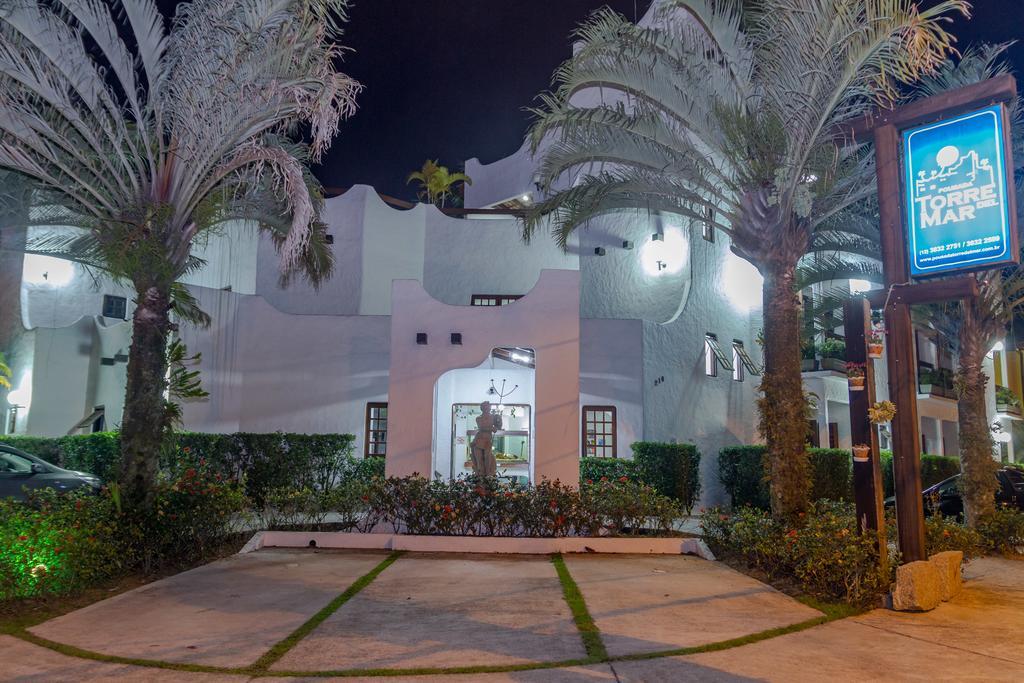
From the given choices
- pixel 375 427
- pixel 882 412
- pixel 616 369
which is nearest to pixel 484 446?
pixel 616 369

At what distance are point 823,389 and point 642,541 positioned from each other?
42.3ft

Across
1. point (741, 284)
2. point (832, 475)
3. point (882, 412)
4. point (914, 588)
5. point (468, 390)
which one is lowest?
point (914, 588)

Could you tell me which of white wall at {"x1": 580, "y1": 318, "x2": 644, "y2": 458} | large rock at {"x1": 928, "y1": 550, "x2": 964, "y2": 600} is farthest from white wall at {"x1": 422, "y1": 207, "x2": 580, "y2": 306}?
large rock at {"x1": 928, "y1": 550, "x2": 964, "y2": 600}

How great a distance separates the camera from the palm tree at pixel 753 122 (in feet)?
30.9

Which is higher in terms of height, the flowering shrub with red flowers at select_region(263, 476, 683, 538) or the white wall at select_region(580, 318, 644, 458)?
the white wall at select_region(580, 318, 644, 458)

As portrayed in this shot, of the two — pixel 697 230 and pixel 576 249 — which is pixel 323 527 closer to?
pixel 576 249

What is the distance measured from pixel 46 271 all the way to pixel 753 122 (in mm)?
16869

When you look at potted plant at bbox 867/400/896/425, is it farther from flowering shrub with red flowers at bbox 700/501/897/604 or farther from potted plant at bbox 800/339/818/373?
potted plant at bbox 800/339/818/373

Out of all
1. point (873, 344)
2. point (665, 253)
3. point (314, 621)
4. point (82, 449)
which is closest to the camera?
point (314, 621)

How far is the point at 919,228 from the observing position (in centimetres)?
824

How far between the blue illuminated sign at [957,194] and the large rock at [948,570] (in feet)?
10.3

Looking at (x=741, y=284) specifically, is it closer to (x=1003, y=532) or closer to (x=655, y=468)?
(x=655, y=468)

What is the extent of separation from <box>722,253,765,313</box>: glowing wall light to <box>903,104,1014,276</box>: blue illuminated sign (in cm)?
1200

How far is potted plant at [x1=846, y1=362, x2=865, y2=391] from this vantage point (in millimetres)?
8742
